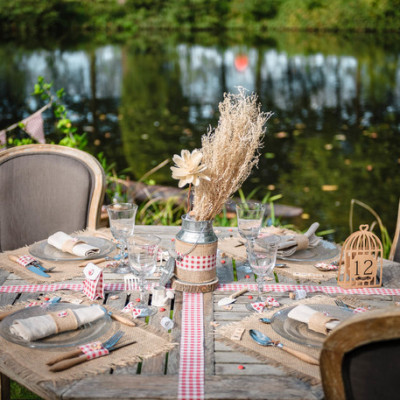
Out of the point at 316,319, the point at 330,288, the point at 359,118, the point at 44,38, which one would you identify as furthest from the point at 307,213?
the point at 44,38

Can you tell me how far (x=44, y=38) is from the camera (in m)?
26.4

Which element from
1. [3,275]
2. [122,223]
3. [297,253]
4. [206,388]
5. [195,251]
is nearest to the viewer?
[206,388]

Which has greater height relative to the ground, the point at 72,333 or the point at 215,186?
the point at 215,186

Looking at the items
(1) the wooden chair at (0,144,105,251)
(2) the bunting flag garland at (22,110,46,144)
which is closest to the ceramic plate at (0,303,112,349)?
(1) the wooden chair at (0,144,105,251)

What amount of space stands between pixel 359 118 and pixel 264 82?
4225 mm

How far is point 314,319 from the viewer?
1446 mm

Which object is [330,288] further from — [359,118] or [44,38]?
[44,38]

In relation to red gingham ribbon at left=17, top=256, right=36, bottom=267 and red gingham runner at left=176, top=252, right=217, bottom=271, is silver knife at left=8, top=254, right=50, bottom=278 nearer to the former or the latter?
red gingham ribbon at left=17, top=256, right=36, bottom=267

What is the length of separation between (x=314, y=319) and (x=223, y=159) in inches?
19.7

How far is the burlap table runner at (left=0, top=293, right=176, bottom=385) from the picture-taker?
125 centimetres

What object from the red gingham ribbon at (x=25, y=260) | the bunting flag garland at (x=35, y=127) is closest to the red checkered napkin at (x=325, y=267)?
the red gingham ribbon at (x=25, y=260)

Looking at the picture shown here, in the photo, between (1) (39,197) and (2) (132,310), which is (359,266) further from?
(1) (39,197)

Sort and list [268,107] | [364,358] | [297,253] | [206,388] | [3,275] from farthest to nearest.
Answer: [268,107], [297,253], [3,275], [206,388], [364,358]

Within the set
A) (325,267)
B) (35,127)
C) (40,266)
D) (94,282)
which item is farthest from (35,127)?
(325,267)
